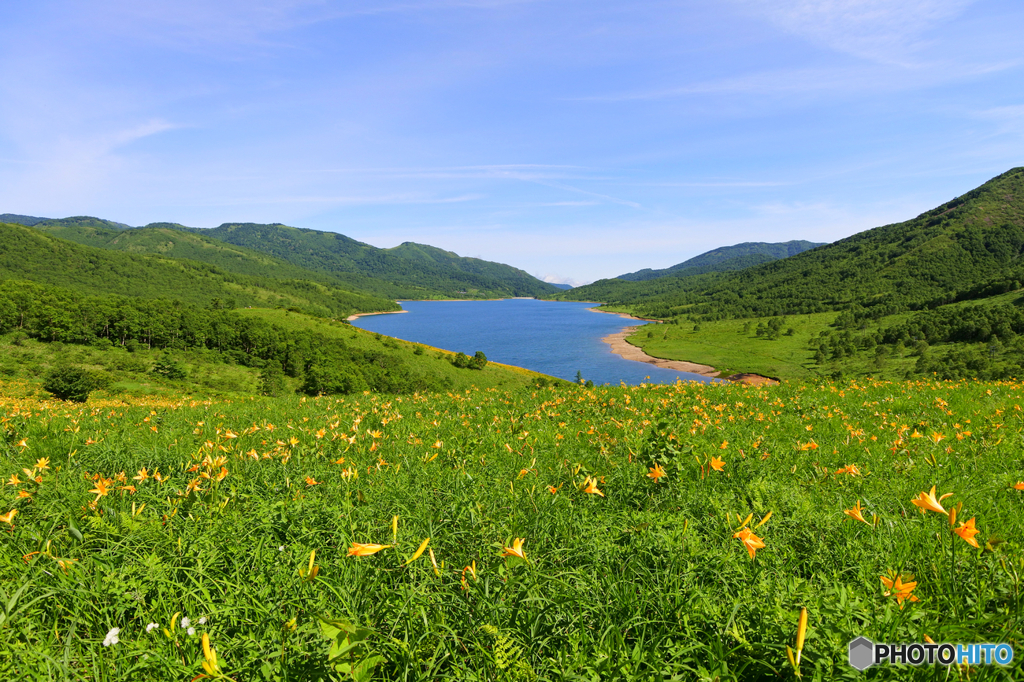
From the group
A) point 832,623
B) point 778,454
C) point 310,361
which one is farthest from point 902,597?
point 310,361

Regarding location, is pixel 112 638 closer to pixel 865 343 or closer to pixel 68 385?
pixel 68 385

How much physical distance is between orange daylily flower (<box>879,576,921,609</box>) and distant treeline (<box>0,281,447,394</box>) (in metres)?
68.6

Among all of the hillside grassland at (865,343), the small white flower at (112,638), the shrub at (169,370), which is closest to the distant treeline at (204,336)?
the shrub at (169,370)

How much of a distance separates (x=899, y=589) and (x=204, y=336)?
116 meters

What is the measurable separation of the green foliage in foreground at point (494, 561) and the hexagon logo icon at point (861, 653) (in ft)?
0.13

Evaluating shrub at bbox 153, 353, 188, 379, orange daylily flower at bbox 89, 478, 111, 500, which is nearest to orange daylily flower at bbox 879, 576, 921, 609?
orange daylily flower at bbox 89, 478, 111, 500

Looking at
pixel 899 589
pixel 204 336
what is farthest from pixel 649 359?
pixel 899 589

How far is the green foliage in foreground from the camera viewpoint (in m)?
2.03

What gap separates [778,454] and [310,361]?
9359 cm

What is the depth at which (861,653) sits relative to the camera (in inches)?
74.1

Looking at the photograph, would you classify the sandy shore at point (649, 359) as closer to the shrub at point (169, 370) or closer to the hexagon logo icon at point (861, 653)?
the shrub at point (169, 370)

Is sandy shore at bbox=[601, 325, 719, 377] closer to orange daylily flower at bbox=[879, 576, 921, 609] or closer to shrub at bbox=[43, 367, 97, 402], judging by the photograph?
shrub at bbox=[43, 367, 97, 402]

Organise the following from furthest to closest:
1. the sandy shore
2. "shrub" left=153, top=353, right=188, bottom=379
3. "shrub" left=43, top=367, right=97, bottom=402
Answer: the sandy shore < "shrub" left=153, top=353, right=188, bottom=379 < "shrub" left=43, top=367, right=97, bottom=402

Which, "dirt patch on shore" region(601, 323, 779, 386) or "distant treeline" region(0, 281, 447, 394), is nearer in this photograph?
"distant treeline" region(0, 281, 447, 394)
